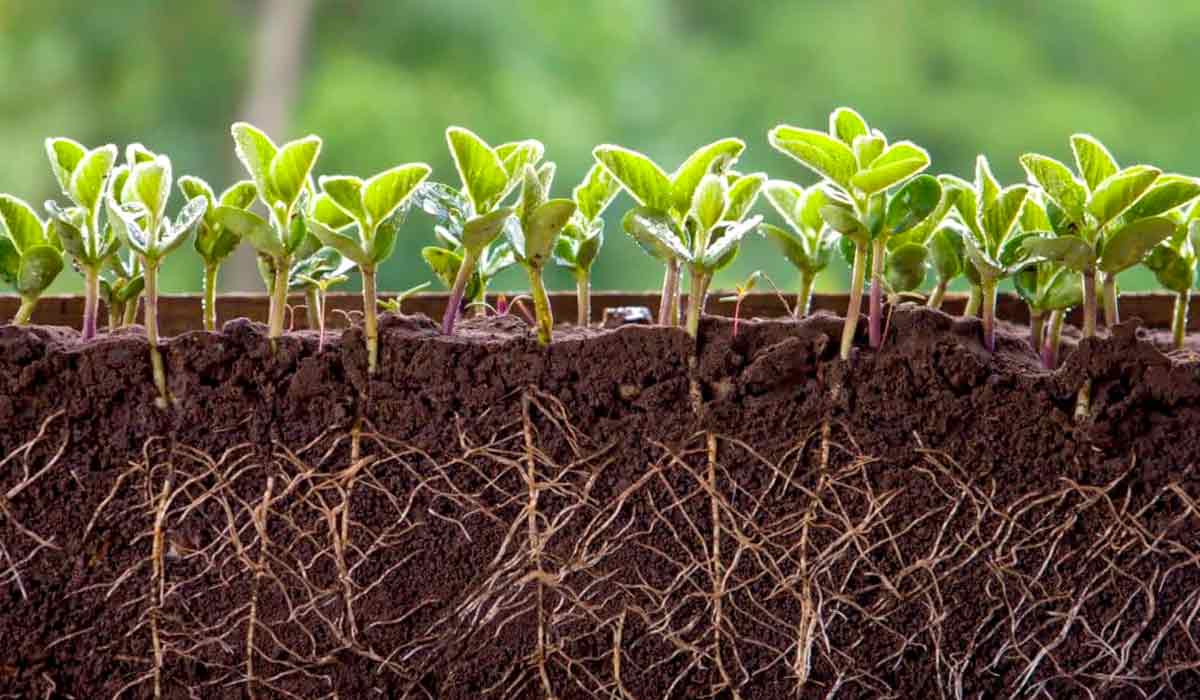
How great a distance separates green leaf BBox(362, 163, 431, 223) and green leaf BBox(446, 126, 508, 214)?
0.08 ft

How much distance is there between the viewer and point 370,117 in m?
2.40

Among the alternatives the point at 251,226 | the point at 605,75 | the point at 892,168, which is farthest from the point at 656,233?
the point at 605,75

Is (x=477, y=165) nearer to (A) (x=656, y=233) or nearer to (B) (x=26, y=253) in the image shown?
(A) (x=656, y=233)

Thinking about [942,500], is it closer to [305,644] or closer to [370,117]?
[305,644]

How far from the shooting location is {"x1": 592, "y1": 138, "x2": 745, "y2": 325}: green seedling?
68 centimetres

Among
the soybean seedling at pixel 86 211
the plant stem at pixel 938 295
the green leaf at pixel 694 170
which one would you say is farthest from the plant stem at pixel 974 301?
the soybean seedling at pixel 86 211

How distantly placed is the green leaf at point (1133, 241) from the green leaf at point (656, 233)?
245 millimetres

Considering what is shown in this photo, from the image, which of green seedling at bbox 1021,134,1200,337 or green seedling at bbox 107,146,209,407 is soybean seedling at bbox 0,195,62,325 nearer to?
green seedling at bbox 107,146,209,407

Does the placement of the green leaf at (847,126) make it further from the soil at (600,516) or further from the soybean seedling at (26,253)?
the soybean seedling at (26,253)

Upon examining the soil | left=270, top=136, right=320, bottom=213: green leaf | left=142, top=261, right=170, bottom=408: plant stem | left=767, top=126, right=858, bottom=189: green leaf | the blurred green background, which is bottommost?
the soil

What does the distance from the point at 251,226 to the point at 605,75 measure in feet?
6.60

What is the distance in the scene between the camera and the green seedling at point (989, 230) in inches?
27.8

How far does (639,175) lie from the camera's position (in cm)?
69

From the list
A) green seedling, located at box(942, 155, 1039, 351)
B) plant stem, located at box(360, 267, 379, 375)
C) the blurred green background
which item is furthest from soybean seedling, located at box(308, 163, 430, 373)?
the blurred green background
